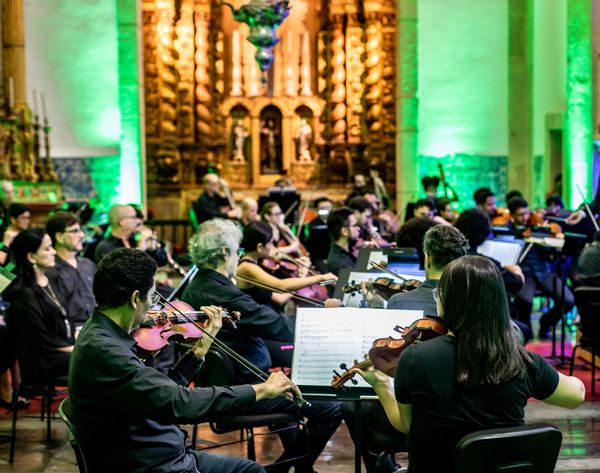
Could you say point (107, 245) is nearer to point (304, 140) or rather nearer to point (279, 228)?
point (279, 228)

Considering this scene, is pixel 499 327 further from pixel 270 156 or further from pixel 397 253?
pixel 270 156

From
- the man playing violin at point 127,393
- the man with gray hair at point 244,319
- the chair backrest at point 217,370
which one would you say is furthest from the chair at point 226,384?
the man playing violin at point 127,393

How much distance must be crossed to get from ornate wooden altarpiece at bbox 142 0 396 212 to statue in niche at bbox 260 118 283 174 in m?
0.02

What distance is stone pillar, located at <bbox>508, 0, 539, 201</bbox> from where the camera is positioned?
15.8m

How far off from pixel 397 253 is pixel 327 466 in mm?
1324

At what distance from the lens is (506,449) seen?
9.62 ft

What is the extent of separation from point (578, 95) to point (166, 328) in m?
10.1

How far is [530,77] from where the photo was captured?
621 inches

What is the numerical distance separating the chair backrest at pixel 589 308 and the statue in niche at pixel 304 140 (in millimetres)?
10537

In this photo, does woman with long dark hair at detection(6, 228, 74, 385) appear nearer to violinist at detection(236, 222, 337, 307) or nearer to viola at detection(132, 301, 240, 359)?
violinist at detection(236, 222, 337, 307)

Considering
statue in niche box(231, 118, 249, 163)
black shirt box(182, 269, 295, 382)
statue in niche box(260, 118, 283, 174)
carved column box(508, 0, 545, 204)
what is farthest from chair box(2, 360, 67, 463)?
carved column box(508, 0, 545, 204)

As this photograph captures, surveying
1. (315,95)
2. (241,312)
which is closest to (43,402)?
(241,312)

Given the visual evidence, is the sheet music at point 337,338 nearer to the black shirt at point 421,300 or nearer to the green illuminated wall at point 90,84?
the black shirt at point 421,300

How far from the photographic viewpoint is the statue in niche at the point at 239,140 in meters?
16.8
